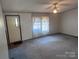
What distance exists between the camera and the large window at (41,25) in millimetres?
7018

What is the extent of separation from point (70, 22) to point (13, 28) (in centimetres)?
449

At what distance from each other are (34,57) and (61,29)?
563 centimetres

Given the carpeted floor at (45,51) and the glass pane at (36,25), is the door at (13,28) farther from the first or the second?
the glass pane at (36,25)

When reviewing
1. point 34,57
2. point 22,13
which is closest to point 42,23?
point 22,13

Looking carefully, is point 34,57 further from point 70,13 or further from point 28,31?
point 70,13

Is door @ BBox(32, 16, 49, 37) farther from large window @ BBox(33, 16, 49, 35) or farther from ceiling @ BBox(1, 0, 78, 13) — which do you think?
ceiling @ BBox(1, 0, 78, 13)

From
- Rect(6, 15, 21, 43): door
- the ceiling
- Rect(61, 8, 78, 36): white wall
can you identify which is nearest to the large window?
Rect(6, 15, 21, 43): door

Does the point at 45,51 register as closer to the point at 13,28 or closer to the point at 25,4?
the point at 25,4

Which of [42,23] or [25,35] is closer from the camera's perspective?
[25,35]

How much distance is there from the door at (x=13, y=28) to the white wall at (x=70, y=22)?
4.10 metres

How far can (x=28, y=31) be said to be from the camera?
21.3 ft

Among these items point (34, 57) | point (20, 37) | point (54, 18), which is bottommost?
point (34, 57)

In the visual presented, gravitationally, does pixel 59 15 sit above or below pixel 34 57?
above

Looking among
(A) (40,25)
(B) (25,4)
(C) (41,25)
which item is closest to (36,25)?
(A) (40,25)
